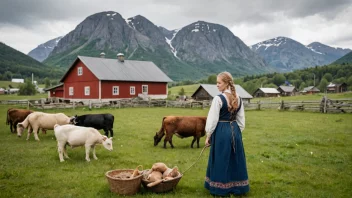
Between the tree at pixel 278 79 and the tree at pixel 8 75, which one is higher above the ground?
the tree at pixel 8 75

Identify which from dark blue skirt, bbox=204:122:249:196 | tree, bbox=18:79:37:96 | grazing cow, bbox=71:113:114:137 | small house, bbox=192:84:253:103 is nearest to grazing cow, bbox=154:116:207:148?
grazing cow, bbox=71:113:114:137

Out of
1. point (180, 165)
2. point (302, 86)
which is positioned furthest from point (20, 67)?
point (180, 165)

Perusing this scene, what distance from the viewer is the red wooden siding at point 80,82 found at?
37.3 metres

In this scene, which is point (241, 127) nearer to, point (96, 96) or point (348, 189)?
point (348, 189)

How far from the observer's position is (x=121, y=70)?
41125 millimetres

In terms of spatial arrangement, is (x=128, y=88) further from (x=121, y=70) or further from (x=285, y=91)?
(x=285, y=91)

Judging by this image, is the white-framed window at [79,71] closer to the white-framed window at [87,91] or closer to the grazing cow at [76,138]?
the white-framed window at [87,91]

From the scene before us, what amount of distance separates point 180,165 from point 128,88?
1284 inches

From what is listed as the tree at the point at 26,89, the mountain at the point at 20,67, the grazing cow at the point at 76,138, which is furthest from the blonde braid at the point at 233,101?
the mountain at the point at 20,67

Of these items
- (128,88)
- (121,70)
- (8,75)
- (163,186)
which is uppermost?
(8,75)

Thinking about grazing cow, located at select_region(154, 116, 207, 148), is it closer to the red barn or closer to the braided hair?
the braided hair

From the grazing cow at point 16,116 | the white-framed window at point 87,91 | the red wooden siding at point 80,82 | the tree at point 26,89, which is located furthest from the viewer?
the tree at point 26,89

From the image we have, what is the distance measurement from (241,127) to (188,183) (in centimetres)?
195

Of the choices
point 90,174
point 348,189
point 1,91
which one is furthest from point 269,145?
point 1,91
